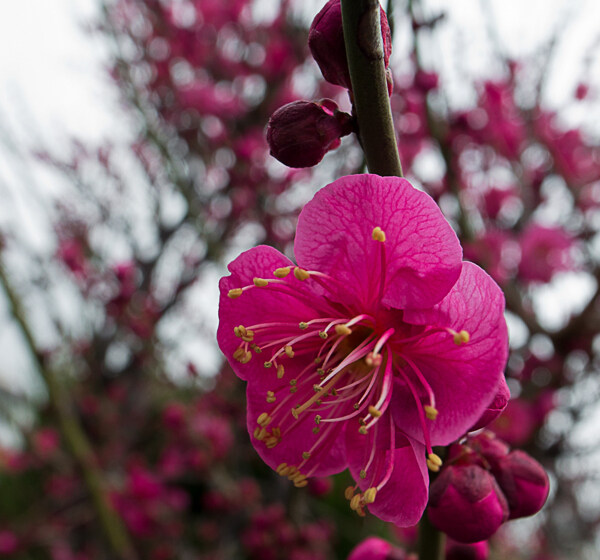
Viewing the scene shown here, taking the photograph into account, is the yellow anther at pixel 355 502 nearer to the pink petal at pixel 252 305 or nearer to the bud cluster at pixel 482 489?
the bud cluster at pixel 482 489

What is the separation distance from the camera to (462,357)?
63 cm

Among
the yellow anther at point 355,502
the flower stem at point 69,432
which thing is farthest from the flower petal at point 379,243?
the flower stem at point 69,432

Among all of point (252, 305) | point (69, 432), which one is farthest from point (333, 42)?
point (69, 432)

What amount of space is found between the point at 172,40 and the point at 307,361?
4.22 metres

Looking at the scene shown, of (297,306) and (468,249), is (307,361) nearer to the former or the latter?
(297,306)

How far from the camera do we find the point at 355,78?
563 millimetres

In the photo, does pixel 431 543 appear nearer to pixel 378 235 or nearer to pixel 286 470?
pixel 286 470

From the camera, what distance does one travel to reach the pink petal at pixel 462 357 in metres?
0.58

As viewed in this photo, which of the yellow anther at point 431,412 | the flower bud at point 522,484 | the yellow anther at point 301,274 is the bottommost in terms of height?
the flower bud at point 522,484

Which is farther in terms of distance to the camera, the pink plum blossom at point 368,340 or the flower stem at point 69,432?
the flower stem at point 69,432

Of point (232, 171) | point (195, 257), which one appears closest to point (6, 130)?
point (232, 171)

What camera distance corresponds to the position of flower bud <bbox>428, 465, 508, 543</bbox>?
0.63 metres

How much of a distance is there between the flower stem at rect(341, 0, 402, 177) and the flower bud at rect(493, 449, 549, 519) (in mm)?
426

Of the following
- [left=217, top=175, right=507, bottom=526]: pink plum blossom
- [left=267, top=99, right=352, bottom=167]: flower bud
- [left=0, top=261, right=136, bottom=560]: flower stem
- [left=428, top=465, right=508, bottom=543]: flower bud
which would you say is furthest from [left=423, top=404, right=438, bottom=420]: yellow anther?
[left=0, top=261, right=136, bottom=560]: flower stem
